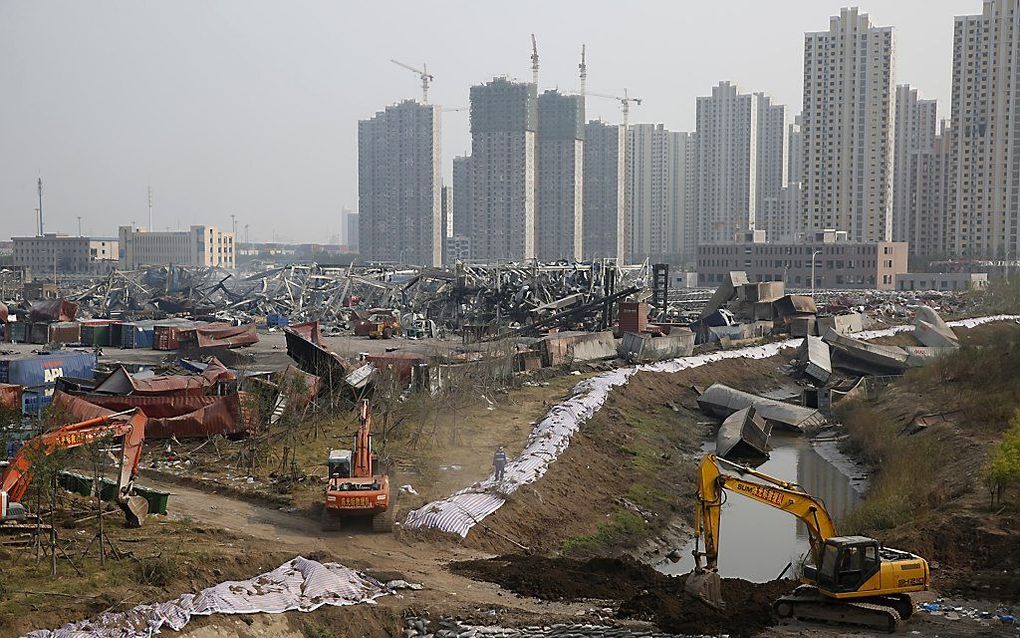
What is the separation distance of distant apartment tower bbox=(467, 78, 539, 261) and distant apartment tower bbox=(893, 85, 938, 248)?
118 feet

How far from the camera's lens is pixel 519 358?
114 feet

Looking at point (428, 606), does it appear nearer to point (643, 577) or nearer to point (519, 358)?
point (643, 577)

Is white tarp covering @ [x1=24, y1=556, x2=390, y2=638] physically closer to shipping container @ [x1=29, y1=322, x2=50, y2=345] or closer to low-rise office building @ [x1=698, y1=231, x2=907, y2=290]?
shipping container @ [x1=29, y1=322, x2=50, y2=345]

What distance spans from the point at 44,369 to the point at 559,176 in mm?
97455

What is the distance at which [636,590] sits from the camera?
13711 millimetres

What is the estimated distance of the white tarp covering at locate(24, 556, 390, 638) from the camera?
11.1 m

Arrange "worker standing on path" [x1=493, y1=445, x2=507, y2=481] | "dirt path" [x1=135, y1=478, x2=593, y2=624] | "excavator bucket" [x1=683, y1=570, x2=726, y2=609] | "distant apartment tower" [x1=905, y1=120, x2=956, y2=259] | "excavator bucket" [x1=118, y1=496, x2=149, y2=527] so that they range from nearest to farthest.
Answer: "dirt path" [x1=135, y1=478, x2=593, y2=624]
"excavator bucket" [x1=683, y1=570, x2=726, y2=609]
"excavator bucket" [x1=118, y1=496, x2=149, y2=527]
"worker standing on path" [x1=493, y1=445, x2=507, y2=481]
"distant apartment tower" [x1=905, y1=120, x2=956, y2=259]

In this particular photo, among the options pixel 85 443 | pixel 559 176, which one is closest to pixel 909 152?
pixel 559 176

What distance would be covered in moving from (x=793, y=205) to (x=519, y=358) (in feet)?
299

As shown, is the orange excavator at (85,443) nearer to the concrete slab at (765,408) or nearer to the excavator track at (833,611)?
the excavator track at (833,611)

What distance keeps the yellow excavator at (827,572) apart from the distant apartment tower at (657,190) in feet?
403

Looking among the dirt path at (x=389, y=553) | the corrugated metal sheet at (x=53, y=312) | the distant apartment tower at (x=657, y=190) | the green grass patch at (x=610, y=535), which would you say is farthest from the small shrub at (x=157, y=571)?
the distant apartment tower at (x=657, y=190)

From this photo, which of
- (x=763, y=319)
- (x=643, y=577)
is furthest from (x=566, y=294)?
(x=643, y=577)

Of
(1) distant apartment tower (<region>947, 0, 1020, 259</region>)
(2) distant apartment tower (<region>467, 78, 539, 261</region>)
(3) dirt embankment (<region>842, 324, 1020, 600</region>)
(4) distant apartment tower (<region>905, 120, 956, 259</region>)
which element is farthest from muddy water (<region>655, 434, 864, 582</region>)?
(2) distant apartment tower (<region>467, 78, 539, 261</region>)
